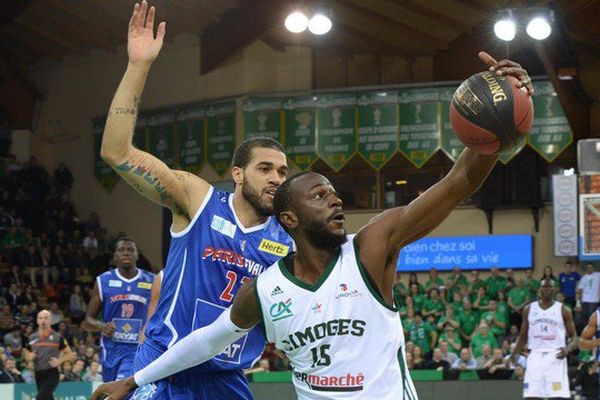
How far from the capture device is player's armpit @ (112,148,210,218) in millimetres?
5641

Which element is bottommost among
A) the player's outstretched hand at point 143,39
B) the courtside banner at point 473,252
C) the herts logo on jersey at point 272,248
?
the herts logo on jersey at point 272,248

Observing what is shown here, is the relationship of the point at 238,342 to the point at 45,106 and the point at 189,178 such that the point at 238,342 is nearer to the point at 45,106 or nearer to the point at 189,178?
the point at 189,178

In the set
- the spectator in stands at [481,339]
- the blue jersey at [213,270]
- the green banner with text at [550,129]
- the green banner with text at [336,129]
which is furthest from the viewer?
the green banner with text at [336,129]

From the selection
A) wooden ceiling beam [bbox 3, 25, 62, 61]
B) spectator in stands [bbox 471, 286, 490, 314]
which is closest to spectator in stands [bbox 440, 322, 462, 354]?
spectator in stands [bbox 471, 286, 490, 314]

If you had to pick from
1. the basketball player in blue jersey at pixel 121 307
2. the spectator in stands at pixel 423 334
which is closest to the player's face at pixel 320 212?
the basketball player in blue jersey at pixel 121 307

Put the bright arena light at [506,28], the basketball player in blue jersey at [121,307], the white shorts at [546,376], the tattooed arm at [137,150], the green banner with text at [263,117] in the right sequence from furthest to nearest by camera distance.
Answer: the green banner with text at [263,117] → the bright arena light at [506,28] → the white shorts at [546,376] → the basketball player in blue jersey at [121,307] → the tattooed arm at [137,150]

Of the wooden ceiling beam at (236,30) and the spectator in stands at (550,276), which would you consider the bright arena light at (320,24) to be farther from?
the spectator in stands at (550,276)

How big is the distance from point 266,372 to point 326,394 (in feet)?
45.3

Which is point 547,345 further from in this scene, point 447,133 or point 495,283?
point 447,133

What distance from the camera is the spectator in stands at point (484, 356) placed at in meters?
18.4

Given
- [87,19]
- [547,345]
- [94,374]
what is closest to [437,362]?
[547,345]

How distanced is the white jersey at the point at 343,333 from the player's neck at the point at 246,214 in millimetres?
1109

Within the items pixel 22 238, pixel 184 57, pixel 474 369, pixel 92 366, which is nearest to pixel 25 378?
pixel 92 366

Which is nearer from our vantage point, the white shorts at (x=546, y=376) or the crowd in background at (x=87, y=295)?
the white shorts at (x=546, y=376)
